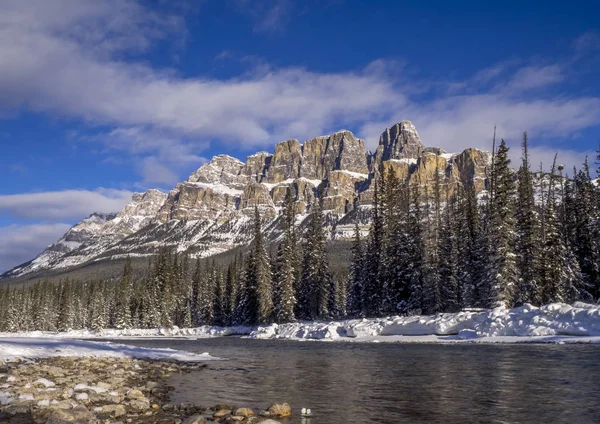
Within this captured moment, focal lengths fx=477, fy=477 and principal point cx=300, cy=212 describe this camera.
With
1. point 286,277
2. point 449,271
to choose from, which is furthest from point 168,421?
point 286,277

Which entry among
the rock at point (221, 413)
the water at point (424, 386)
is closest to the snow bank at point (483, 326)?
the water at point (424, 386)

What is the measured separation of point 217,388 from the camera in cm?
1608

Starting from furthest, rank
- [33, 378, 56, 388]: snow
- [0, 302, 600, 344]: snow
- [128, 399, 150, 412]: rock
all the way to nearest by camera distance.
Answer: [0, 302, 600, 344]: snow
[33, 378, 56, 388]: snow
[128, 399, 150, 412]: rock

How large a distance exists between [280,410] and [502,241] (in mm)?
33950

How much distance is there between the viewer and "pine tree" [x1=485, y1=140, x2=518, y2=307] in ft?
128

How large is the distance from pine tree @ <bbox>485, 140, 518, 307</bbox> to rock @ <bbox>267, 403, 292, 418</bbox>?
31429 millimetres

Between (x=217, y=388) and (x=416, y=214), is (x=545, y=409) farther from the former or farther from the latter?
(x=416, y=214)

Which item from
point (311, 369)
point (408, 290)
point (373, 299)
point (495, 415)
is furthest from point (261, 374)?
point (373, 299)

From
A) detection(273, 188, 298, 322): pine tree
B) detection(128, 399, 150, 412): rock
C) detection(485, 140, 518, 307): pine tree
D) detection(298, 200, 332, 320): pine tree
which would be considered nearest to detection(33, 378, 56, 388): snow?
detection(128, 399, 150, 412): rock

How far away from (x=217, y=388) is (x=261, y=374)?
13.5 feet

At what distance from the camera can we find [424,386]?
1496 cm

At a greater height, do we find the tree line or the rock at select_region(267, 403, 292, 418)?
the tree line

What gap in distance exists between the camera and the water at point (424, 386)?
35.6ft

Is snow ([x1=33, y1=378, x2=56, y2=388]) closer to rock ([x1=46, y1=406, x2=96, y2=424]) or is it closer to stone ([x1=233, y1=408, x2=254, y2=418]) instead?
rock ([x1=46, y1=406, x2=96, y2=424])
